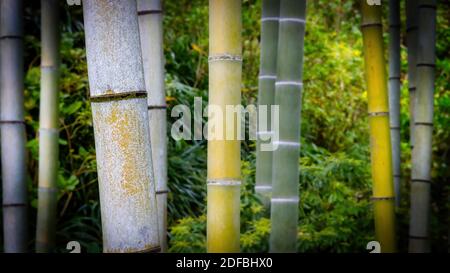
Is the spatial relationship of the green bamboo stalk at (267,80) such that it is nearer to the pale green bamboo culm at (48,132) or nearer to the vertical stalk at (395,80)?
the vertical stalk at (395,80)

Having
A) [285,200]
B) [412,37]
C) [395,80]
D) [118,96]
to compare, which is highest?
[412,37]

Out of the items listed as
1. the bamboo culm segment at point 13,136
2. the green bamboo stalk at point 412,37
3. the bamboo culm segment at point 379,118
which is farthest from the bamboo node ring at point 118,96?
the green bamboo stalk at point 412,37

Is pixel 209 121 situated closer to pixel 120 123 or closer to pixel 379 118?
pixel 120 123

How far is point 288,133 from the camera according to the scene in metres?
3.07

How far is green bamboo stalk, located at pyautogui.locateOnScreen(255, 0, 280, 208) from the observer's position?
3844 mm

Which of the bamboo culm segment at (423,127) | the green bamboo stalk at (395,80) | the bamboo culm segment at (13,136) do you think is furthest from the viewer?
the green bamboo stalk at (395,80)

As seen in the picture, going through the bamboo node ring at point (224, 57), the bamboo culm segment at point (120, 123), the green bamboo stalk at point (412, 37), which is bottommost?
the bamboo culm segment at point (120, 123)

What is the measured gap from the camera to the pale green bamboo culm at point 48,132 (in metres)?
3.52

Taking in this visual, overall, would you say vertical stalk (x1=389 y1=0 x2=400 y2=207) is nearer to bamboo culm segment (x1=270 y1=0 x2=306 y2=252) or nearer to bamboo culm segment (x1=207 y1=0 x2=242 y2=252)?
bamboo culm segment (x1=270 y1=0 x2=306 y2=252)

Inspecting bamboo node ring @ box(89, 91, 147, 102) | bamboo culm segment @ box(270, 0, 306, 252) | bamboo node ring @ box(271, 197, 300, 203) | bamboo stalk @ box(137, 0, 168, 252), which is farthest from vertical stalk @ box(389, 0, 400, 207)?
bamboo node ring @ box(89, 91, 147, 102)

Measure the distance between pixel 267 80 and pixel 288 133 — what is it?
95cm

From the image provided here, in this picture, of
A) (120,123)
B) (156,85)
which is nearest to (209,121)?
(156,85)
